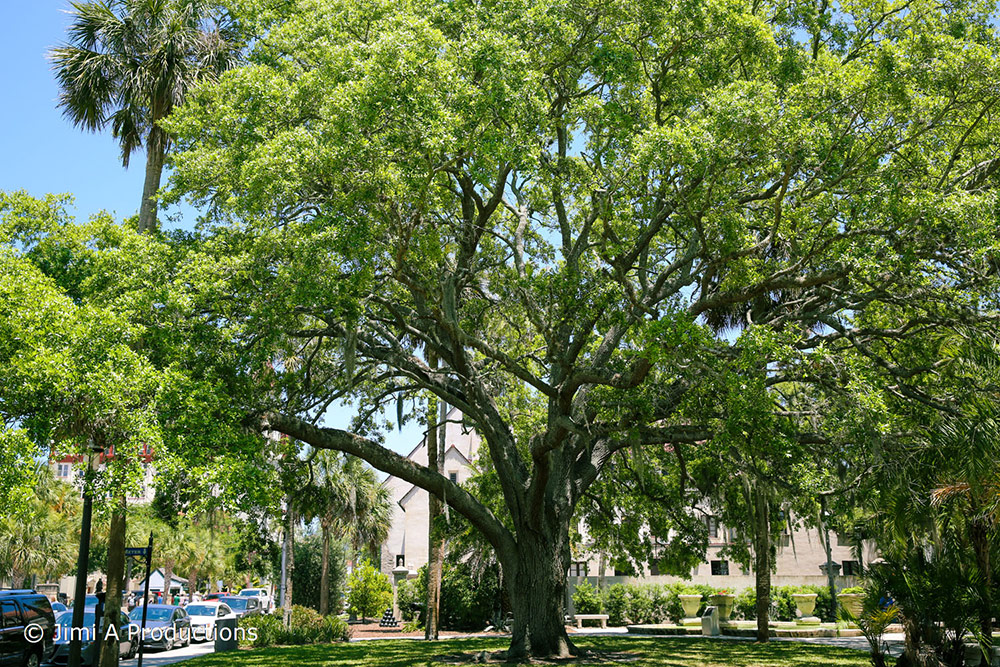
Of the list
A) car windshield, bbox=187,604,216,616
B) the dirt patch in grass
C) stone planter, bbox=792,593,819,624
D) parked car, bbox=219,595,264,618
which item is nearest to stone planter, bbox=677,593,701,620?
stone planter, bbox=792,593,819,624

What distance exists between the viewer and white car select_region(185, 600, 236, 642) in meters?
33.0

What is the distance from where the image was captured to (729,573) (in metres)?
45.0

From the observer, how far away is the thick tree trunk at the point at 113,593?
15086 mm

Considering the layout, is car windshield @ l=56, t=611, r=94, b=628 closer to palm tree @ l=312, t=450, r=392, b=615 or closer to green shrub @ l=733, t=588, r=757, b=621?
palm tree @ l=312, t=450, r=392, b=615

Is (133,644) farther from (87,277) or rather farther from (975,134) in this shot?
(975,134)

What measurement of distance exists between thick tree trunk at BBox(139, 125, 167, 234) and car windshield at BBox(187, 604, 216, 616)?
23430 mm

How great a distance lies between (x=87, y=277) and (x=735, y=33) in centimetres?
1156

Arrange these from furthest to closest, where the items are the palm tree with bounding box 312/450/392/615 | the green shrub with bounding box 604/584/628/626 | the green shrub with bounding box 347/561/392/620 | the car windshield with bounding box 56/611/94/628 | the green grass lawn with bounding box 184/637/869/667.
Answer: the green shrub with bounding box 347/561/392/620, the green shrub with bounding box 604/584/628/626, the palm tree with bounding box 312/450/392/615, the car windshield with bounding box 56/611/94/628, the green grass lawn with bounding box 184/637/869/667

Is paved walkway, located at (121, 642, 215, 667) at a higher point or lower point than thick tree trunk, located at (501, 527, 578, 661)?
lower

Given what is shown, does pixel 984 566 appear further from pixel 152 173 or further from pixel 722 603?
pixel 152 173

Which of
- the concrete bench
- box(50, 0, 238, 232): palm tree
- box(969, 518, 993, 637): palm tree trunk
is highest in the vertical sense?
box(50, 0, 238, 232): palm tree

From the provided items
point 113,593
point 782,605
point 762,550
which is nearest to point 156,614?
point 113,593

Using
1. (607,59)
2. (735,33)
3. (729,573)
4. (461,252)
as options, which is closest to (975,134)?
(735,33)

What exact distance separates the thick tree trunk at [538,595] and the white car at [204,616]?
1930cm
